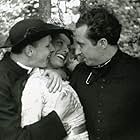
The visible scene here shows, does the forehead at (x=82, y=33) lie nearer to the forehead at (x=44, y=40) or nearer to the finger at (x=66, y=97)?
the forehead at (x=44, y=40)

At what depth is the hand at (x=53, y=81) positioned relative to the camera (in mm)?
3092

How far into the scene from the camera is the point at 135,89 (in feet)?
11.2

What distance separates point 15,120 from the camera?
3.01 meters

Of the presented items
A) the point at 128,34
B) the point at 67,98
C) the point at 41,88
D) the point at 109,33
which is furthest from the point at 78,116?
the point at 128,34

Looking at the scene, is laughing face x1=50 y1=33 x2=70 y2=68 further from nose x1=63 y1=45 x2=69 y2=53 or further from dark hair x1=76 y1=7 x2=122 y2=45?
dark hair x1=76 y1=7 x2=122 y2=45

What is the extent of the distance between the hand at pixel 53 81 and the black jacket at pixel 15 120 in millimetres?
169

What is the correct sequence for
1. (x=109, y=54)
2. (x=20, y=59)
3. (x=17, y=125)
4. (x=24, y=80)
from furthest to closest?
(x=109, y=54) → (x=20, y=59) → (x=24, y=80) → (x=17, y=125)

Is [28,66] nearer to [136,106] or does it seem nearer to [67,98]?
[67,98]

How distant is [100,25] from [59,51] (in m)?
0.40

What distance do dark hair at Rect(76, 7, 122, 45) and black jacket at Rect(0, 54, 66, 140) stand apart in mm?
626

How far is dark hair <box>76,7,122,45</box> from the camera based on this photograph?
3338mm

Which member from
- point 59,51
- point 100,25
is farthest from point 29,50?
point 100,25

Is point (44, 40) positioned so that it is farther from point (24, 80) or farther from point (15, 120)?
point (15, 120)

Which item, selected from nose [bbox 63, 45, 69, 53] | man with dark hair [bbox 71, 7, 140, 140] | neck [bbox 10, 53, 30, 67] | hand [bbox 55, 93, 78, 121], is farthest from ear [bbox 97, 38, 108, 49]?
neck [bbox 10, 53, 30, 67]
